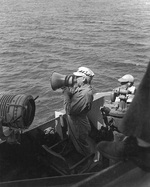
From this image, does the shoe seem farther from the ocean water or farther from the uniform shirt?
the ocean water

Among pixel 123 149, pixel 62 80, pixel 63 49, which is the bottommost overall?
pixel 63 49

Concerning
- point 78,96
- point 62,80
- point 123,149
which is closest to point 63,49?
point 78,96

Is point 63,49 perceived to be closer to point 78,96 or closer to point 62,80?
point 78,96

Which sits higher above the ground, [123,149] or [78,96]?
[123,149]

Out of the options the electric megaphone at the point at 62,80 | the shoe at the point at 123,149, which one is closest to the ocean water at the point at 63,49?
the electric megaphone at the point at 62,80

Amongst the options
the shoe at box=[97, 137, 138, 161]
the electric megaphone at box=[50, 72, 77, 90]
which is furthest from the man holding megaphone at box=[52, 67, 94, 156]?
the shoe at box=[97, 137, 138, 161]

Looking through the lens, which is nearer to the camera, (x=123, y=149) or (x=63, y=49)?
(x=123, y=149)

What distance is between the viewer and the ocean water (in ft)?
74.9

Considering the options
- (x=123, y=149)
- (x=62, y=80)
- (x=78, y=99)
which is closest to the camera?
(x=123, y=149)

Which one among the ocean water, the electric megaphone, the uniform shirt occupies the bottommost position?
the ocean water

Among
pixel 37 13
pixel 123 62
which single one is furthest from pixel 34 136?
pixel 37 13

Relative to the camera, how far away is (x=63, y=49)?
3114cm

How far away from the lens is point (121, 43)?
3322cm

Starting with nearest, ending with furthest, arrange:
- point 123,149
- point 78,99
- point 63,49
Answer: point 123,149 → point 78,99 → point 63,49
